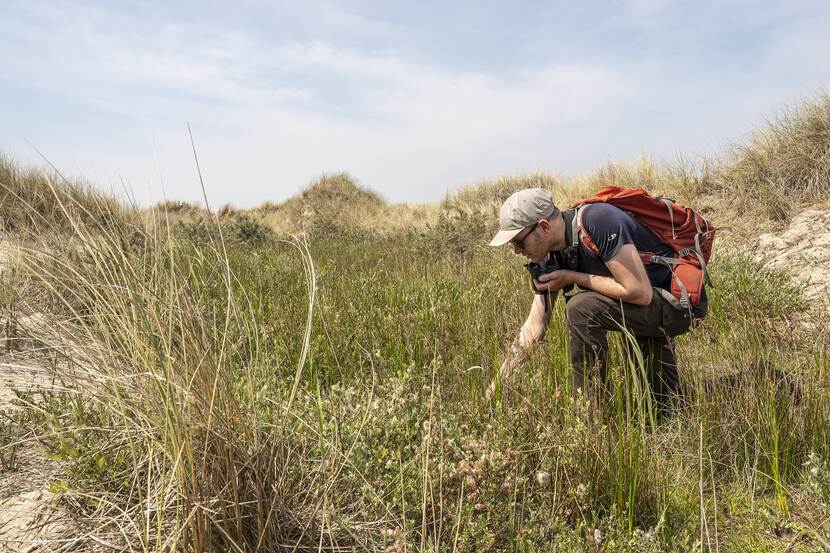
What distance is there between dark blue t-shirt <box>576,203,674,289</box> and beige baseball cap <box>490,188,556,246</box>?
0.25 m

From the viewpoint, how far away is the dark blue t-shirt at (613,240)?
119 inches

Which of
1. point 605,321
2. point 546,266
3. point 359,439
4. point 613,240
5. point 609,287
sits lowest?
point 359,439

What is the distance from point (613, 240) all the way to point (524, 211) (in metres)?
0.51

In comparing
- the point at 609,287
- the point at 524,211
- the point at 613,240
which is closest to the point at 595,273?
the point at 609,287

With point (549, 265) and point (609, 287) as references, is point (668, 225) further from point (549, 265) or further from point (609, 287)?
point (549, 265)

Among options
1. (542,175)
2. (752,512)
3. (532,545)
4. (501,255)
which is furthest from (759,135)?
(532,545)

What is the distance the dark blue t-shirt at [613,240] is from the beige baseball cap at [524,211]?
25 cm

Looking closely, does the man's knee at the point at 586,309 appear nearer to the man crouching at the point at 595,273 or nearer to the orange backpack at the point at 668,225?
the man crouching at the point at 595,273

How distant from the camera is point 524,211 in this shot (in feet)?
10.0

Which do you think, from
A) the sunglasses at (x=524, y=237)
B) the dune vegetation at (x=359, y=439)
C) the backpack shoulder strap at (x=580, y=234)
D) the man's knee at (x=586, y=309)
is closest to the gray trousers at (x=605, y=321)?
the man's knee at (x=586, y=309)

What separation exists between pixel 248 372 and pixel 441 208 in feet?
51.0

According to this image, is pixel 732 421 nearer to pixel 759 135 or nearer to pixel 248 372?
pixel 248 372

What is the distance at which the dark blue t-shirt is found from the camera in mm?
3027

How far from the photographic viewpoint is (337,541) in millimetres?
2004
